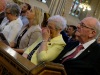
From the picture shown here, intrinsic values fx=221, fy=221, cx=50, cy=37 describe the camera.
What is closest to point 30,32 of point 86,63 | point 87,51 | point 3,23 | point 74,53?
point 3,23

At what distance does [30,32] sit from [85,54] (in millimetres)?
1249

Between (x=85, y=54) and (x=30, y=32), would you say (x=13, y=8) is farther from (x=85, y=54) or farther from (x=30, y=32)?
(x=85, y=54)

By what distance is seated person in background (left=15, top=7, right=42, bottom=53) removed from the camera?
3.34 m

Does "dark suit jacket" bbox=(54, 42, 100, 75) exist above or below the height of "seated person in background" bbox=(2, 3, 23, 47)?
above

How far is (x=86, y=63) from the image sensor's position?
223cm

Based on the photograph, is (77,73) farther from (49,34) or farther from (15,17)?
(15,17)

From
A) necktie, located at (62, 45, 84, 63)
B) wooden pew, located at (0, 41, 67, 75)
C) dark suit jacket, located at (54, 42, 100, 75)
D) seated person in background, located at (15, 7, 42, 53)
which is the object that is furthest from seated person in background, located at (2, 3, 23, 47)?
wooden pew, located at (0, 41, 67, 75)

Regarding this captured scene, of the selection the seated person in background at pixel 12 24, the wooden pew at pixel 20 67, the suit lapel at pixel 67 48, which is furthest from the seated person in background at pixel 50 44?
the wooden pew at pixel 20 67

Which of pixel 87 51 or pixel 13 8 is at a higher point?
pixel 87 51

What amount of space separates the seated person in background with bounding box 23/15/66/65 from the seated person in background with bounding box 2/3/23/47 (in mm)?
920

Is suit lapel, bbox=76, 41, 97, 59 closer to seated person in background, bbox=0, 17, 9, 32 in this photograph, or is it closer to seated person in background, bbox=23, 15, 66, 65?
seated person in background, bbox=23, 15, 66, 65

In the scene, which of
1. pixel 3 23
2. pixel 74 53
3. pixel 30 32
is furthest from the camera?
pixel 3 23

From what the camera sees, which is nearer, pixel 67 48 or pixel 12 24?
pixel 67 48

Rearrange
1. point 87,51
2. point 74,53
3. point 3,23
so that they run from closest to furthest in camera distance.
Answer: point 87,51 < point 74,53 < point 3,23
